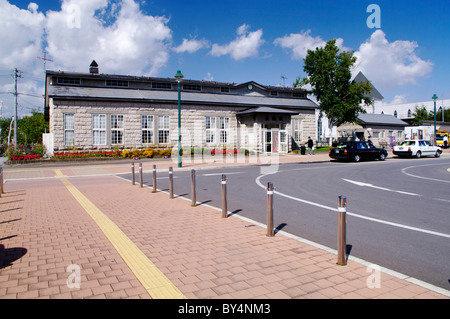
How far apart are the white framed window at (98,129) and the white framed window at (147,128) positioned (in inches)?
131

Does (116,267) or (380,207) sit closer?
(116,267)

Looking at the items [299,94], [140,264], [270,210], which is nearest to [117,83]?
[299,94]

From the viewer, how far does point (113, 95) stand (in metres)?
29.3

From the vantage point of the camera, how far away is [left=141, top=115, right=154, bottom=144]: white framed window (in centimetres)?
3038

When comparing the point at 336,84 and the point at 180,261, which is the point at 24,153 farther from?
the point at 336,84

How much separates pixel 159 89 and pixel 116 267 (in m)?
29.4

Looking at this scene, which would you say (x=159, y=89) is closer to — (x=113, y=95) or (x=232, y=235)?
(x=113, y=95)

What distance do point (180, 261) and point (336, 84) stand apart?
41227mm

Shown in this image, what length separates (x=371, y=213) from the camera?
814cm

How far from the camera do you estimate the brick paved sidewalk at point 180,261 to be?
3945 mm

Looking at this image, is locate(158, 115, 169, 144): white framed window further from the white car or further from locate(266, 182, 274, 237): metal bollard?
locate(266, 182, 274, 237): metal bollard

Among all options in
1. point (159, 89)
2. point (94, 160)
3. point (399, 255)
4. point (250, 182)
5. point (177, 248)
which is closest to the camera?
point (399, 255)

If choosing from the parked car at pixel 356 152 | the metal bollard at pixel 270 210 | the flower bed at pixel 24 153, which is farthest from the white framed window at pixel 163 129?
the metal bollard at pixel 270 210
